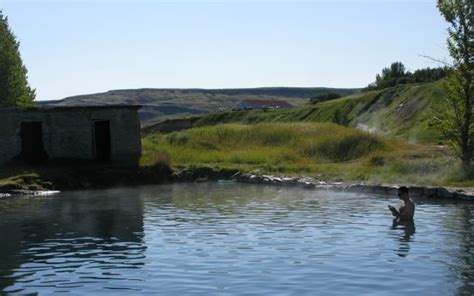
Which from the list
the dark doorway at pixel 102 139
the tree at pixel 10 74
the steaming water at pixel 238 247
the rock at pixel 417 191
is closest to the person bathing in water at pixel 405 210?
the steaming water at pixel 238 247

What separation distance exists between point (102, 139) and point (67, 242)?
20998mm

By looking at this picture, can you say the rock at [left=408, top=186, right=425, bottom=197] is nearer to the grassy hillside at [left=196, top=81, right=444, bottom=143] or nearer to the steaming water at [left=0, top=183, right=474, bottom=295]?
the steaming water at [left=0, top=183, right=474, bottom=295]

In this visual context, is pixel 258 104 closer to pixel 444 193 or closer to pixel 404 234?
pixel 444 193

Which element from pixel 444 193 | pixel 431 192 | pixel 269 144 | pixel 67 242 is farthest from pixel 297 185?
pixel 67 242

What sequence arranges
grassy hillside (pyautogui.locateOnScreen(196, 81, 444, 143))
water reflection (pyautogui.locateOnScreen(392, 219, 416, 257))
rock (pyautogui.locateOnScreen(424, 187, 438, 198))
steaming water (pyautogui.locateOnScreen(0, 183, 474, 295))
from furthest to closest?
grassy hillside (pyautogui.locateOnScreen(196, 81, 444, 143)) < rock (pyautogui.locateOnScreen(424, 187, 438, 198)) < water reflection (pyautogui.locateOnScreen(392, 219, 416, 257)) < steaming water (pyautogui.locateOnScreen(0, 183, 474, 295))

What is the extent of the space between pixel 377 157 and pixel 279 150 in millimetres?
7407

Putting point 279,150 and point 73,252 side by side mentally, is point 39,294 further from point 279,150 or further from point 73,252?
point 279,150

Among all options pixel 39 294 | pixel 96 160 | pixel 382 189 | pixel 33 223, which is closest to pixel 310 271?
pixel 39 294

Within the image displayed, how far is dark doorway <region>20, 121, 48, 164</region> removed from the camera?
35.2 meters

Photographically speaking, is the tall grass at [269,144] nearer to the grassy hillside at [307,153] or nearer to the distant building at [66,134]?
the grassy hillside at [307,153]

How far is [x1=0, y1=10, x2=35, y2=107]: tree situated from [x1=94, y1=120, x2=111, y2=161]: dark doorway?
1903cm

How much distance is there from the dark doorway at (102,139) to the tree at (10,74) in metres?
19.0

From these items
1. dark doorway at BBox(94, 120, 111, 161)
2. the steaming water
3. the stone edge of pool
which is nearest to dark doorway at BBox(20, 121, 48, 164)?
dark doorway at BBox(94, 120, 111, 161)

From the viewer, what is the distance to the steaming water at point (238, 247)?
11953 millimetres
